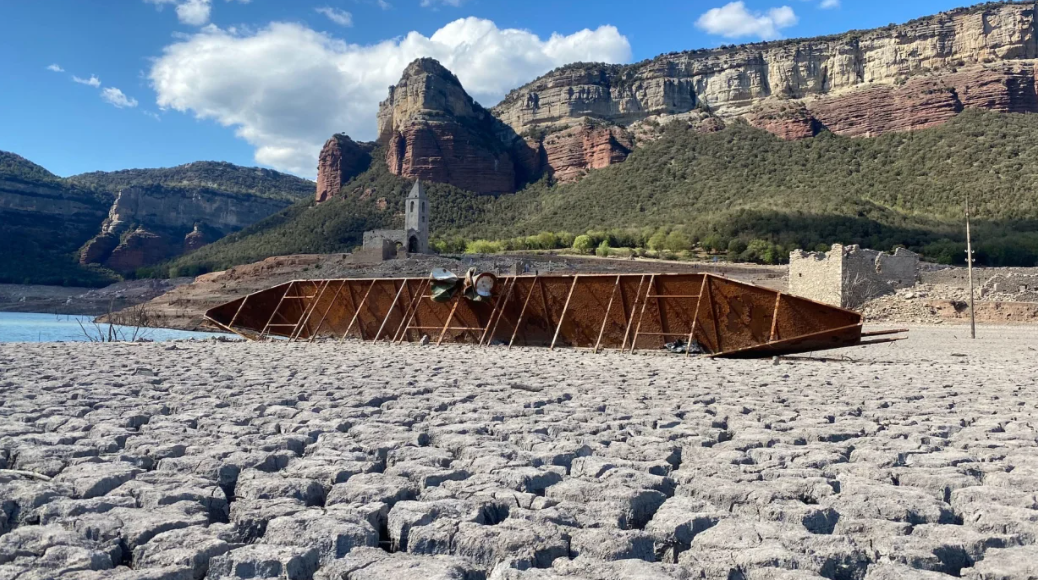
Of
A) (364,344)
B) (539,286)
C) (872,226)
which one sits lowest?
(364,344)

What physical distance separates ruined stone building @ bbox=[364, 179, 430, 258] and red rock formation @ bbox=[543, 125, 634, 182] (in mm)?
34715

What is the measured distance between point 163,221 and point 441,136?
53668 mm

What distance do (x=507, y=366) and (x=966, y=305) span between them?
22527 millimetres

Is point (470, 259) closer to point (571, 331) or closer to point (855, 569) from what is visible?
point (571, 331)

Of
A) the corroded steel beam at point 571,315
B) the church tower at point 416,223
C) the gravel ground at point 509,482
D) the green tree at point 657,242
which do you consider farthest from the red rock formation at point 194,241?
the gravel ground at point 509,482

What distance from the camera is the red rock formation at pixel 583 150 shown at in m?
85.8

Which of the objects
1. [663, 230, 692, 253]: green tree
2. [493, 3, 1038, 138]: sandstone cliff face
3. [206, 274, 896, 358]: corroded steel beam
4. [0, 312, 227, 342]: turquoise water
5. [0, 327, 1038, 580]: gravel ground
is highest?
[493, 3, 1038, 138]: sandstone cliff face

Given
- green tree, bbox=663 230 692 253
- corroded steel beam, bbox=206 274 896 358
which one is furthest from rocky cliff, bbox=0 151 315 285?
corroded steel beam, bbox=206 274 896 358

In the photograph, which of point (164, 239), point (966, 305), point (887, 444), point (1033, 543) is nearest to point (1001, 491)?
point (1033, 543)

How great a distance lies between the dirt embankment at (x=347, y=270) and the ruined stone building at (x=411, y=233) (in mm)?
Result: 2118

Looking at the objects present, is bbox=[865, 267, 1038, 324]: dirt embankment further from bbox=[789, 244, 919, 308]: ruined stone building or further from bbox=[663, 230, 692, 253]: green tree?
bbox=[663, 230, 692, 253]: green tree

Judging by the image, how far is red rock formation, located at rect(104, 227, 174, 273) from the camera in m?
83.2

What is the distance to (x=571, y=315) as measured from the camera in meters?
13.1

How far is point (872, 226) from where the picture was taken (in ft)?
148
